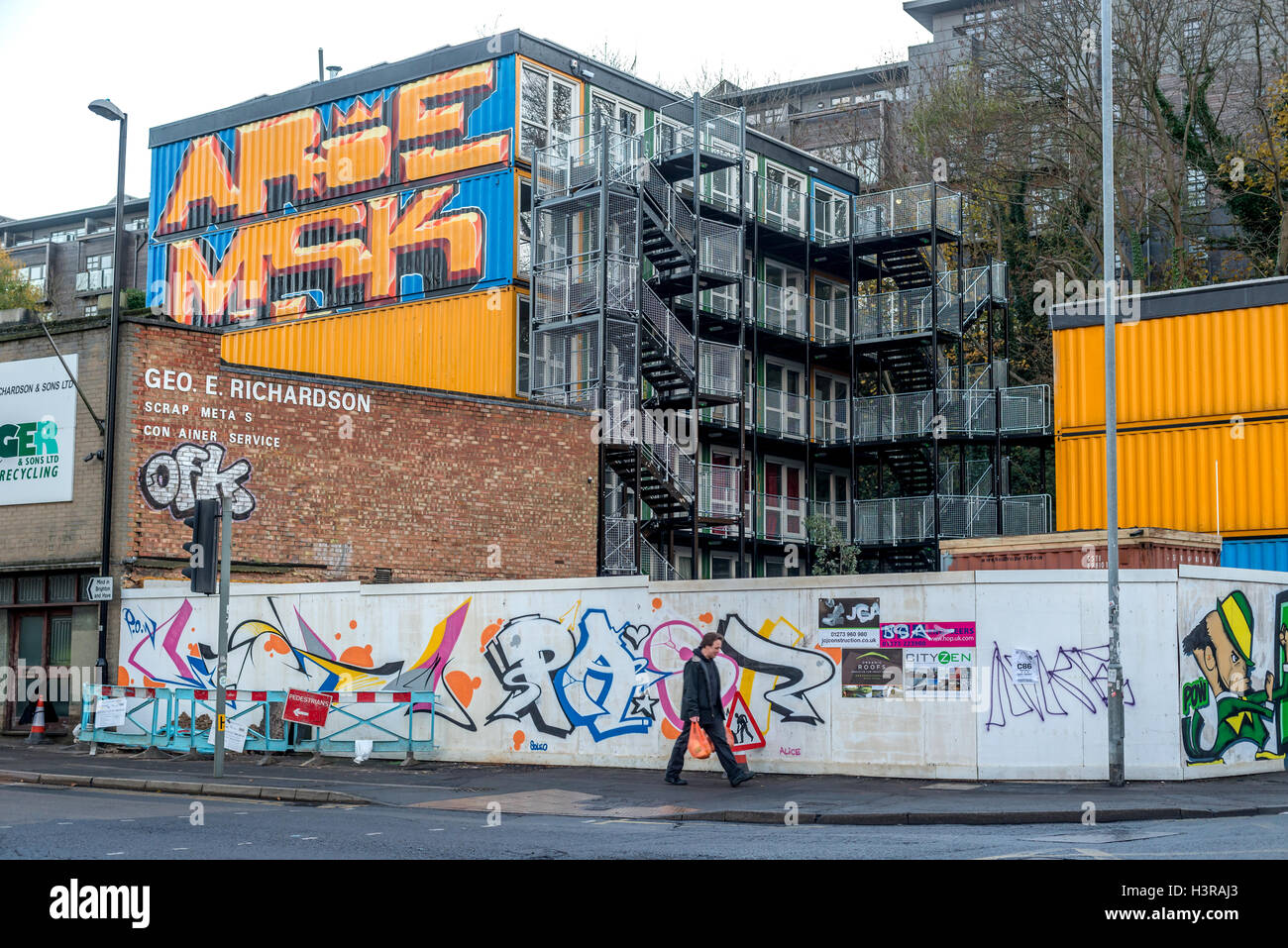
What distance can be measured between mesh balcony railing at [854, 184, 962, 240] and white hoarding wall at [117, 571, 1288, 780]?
26.1 meters

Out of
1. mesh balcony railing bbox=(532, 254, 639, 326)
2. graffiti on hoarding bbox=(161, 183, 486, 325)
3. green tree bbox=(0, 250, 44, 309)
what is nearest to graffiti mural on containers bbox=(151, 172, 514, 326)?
graffiti on hoarding bbox=(161, 183, 486, 325)

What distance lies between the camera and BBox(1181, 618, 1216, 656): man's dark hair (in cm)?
1792

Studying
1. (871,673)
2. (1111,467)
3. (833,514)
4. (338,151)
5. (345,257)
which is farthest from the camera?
(833,514)

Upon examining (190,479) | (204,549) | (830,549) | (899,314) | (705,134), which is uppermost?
(705,134)

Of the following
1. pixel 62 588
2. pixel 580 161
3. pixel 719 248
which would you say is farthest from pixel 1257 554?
pixel 62 588

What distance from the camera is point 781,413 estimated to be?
43.9 m

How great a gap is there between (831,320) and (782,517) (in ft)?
22.1

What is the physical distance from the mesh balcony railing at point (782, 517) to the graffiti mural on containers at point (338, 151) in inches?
513

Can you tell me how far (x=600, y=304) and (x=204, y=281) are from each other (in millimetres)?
14704

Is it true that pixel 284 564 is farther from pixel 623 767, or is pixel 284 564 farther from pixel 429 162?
pixel 429 162

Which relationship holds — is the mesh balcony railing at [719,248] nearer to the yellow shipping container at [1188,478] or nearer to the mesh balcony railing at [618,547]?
the mesh balcony railing at [618,547]

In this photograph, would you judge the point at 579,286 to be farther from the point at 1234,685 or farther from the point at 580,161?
the point at 1234,685

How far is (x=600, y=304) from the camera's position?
1361 inches

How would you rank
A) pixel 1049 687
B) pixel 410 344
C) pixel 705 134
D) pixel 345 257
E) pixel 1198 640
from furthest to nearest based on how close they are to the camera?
pixel 345 257
pixel 705 134
pixel 410 344
pixel 1198 640
pixel 1049 687
